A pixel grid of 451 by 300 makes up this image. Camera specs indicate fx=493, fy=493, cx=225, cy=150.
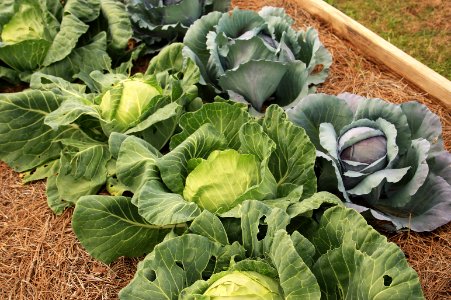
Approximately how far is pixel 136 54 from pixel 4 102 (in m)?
1.05

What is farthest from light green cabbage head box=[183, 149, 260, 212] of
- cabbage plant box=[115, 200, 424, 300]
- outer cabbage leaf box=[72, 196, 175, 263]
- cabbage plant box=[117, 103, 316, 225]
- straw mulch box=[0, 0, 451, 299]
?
straw mulch box=[0, 0, 451, 299]

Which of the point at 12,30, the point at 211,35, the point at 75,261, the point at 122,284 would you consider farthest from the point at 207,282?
the point at 12,30

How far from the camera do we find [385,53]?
3377 millimetres

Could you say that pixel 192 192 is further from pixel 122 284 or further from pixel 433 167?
pixel 433 167

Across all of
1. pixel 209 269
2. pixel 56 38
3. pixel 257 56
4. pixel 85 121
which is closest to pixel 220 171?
pixel 209 269

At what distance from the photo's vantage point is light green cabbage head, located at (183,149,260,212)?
2.24 m

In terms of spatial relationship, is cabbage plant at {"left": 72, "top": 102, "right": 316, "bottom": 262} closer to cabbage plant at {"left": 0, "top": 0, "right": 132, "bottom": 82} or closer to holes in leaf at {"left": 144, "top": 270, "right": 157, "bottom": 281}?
holes in leaf at {"left": 144, "top": 270, "right": 157, "bottom": 281}

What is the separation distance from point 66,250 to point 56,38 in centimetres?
157

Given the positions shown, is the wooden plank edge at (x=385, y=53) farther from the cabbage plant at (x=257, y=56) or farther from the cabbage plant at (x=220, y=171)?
the cabbage plant at (x=220, y=171)

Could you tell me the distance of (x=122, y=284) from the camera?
2.48 meters

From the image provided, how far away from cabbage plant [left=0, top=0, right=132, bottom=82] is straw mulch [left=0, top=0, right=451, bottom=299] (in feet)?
2.58

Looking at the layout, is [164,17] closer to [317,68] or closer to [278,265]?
[317,68]

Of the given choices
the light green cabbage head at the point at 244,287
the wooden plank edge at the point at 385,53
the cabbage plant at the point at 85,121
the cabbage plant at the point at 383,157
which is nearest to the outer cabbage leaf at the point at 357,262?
the light green cabbage head at the point at 244,287

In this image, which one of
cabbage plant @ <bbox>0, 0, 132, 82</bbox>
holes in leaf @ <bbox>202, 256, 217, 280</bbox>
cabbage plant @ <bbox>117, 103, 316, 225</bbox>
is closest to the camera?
holes in leaf @ <bbox>202, 256, 217, 280</bbox>
